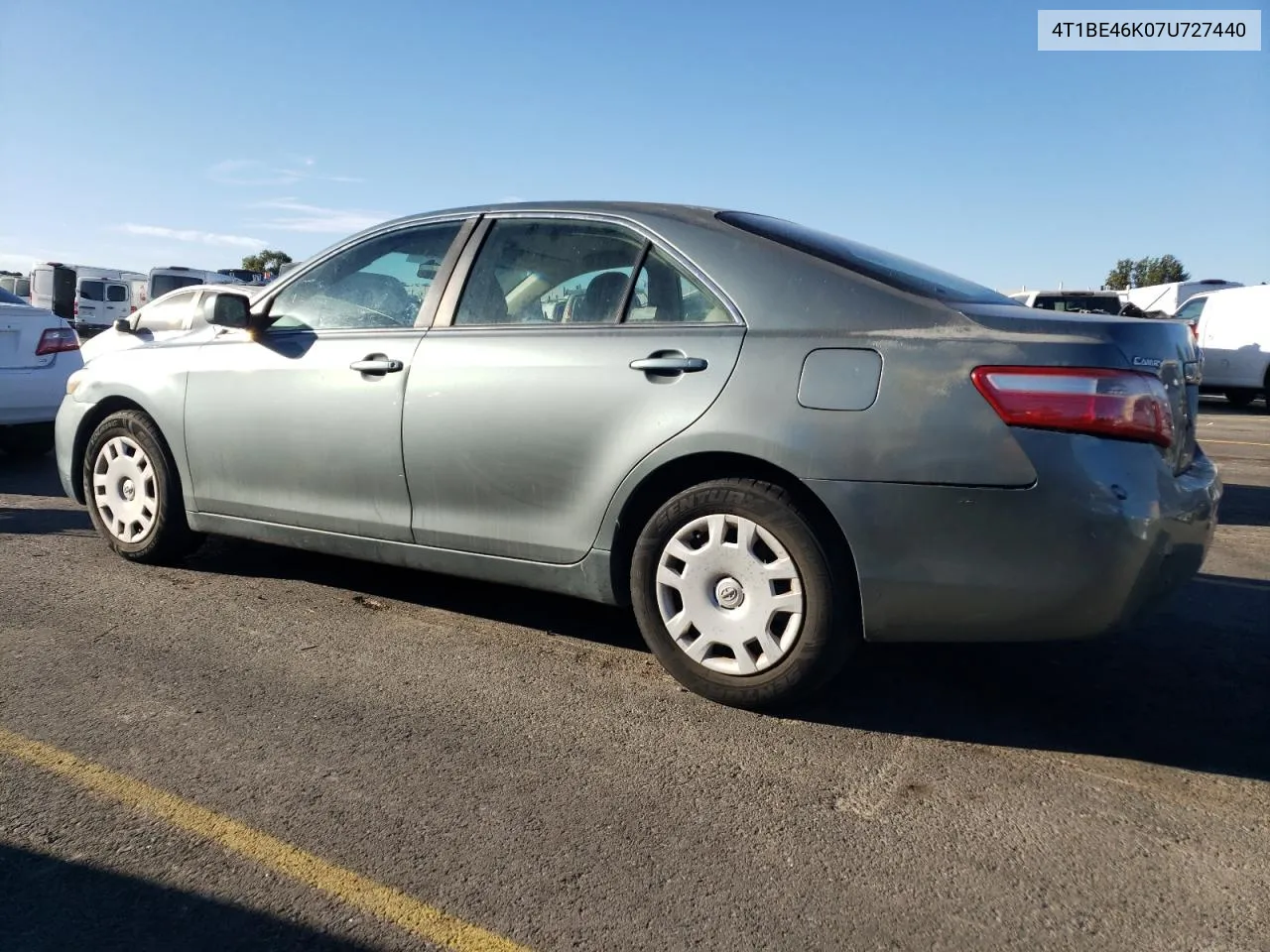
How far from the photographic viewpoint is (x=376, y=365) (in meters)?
4.01

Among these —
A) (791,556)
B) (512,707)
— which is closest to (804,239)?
(791,556)

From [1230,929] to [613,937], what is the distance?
1.30 meters

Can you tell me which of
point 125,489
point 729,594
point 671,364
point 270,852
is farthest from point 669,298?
point 125,489

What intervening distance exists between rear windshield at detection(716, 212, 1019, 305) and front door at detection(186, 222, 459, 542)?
1.29 meters

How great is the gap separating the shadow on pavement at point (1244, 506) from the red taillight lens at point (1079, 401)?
4.07 m

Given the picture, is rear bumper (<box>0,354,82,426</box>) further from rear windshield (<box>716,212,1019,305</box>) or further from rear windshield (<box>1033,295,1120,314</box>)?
rear windshield (<box>1033,295,1120,314</box>)

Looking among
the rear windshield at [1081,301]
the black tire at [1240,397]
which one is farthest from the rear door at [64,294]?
the black tire at [1240,397]

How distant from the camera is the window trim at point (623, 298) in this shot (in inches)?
135

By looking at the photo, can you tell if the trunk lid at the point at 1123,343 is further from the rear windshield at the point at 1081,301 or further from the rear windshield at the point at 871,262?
the rear windshield at the point at 1081,301

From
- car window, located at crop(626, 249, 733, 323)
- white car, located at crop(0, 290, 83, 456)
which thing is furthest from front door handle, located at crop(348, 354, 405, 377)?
white car, located at crop(0, 290, 83, 456)

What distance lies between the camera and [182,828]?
2523 millimetres

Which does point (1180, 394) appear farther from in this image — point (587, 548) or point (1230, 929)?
point (587, 548)

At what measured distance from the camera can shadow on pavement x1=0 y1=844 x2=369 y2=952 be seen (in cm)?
210

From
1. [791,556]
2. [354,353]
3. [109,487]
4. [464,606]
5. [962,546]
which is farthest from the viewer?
[109,487]
